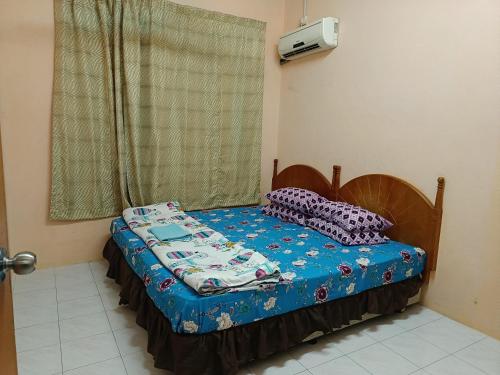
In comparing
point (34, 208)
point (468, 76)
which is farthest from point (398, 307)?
point (34, 208)

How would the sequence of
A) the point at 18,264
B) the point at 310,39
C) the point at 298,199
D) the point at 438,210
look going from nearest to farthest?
1. the point at 18,264
2. the point at 438,210
3. the point at 298,199
4. the point at 310,39

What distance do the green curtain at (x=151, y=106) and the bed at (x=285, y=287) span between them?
1.65 feet

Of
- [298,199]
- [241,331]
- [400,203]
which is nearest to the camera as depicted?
[241,331]

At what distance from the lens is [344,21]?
3.03 m

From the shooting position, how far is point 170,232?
240 cm

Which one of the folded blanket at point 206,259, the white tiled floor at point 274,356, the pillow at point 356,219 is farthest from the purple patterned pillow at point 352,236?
the folded blanket at point 206,259

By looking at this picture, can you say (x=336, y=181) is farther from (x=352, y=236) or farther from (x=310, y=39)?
(x=310, y=39)

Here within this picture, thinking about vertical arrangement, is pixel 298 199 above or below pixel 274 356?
above

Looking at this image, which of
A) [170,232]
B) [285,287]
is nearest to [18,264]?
[285,287]

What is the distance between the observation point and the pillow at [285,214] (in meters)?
3.00

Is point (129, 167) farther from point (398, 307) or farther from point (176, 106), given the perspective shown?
point (398, 307)

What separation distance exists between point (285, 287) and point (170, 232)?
3.12 ft

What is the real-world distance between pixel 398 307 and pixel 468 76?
156cm

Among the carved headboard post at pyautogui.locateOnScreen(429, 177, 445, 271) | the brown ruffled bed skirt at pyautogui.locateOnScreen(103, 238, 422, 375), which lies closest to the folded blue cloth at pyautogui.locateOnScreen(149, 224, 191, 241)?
the brown ruffled bed skirt at pyautogui.locateOnScreen(103, 238, 422, 375)
